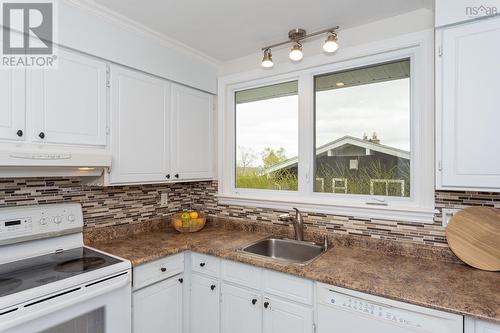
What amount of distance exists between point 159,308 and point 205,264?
1.30 feet

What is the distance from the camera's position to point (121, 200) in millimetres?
2223

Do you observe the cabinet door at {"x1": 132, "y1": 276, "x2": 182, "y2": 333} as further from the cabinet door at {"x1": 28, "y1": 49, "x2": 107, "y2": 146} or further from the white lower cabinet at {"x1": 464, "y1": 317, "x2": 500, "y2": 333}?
the white lower cabinet at {"x1": 464, "y1": 317, "x2": 500, "y2": 333}

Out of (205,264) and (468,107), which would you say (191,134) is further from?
(468,107)

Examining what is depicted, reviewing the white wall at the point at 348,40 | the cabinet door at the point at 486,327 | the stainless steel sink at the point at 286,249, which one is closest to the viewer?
the cabinet door at the point at 486,327

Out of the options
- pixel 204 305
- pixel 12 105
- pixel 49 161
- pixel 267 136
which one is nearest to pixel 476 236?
pixel 267 136

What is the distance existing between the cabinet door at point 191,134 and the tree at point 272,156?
53cm

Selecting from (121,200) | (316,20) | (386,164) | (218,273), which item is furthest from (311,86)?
(121,200)

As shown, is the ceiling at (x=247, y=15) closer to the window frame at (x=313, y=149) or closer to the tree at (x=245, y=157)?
the window frame at (x=313, y=149)

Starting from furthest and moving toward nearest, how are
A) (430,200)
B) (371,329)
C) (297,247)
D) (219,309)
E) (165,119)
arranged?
(165,119), (297,247), (219,309), (430,200), (371,329)

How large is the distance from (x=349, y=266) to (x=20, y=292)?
1603 millimetres

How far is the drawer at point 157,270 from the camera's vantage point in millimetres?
1711

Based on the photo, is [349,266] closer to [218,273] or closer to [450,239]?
[450,239]

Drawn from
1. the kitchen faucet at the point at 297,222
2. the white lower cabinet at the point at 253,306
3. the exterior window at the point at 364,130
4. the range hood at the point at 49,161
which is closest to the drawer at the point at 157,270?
the white lower cabinet at the point at 253,306

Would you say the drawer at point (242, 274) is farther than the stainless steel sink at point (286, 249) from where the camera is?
No
